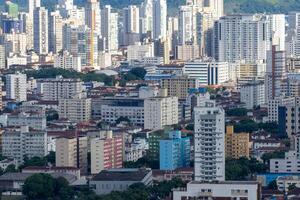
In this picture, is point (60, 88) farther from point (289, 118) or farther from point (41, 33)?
point (41, 33)

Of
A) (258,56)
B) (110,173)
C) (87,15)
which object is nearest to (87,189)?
(110,173)

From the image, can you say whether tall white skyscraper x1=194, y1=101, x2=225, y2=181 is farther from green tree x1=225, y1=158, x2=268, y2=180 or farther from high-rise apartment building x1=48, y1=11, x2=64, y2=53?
high-rise apartment building x1=48, y1=11, x2=64, y2=53

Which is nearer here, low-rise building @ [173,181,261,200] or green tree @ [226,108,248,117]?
low-rise building @ [173,181,261,200]

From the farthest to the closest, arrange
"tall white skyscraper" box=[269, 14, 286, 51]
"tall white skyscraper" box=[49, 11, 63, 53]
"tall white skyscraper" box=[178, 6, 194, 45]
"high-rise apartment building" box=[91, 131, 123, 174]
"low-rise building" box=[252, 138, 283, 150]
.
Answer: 1. "tall white skyscraper" box=[178, 6, 194, 45]
2. "tall white skyscraper" box=[49, 11, 63, 53]
3. "tall white skyscraper" box=[269, 14, 286, 51]
4. "low-rise building" box=[252, 138, 283, 150]
5. "high-rise apartment building" box=[91, 131, 123, 174]

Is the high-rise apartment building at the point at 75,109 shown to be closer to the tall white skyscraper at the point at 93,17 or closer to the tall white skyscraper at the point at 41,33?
the tall white skyscraper at the point at 93,17

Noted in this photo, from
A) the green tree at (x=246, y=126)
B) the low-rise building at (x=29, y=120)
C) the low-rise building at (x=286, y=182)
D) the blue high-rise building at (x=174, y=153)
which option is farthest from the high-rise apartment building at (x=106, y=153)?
the low-rise building at (x=29, y=120)

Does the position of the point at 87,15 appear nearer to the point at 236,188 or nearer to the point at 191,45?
the point at 191,45

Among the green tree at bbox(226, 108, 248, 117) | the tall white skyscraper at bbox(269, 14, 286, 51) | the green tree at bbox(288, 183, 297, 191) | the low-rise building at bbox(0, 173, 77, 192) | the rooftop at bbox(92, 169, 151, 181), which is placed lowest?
the low-rise building at bbox(0, 173, 77, 192)

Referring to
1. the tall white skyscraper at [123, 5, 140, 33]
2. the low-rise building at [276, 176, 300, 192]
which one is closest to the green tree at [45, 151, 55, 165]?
the low-rise building at [276, 176, 300, 192]
